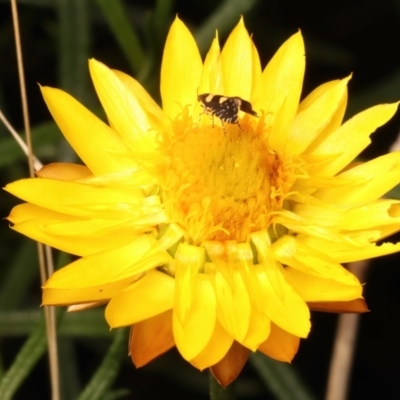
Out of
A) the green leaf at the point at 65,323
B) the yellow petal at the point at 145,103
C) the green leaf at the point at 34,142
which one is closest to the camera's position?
the yellow petal at the point at 145,103

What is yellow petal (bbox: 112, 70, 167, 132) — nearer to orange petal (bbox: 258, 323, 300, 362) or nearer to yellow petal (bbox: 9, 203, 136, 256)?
yellow petal (bbox: 9, 203, 136, 256)

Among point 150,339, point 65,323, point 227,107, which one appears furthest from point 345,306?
point 65,323

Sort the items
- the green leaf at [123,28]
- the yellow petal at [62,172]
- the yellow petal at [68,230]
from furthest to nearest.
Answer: the green leaf at [123,28]
the yellow petal at [62,172]
the yellow petal at [68,230]

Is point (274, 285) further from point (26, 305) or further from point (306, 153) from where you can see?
point (26, 305)

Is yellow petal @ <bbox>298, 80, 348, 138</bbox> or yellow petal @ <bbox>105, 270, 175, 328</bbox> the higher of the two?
yellow petal @ <bbox>298, 80, 348, 138</bbox>

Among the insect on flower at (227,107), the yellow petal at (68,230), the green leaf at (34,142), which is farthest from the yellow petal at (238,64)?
the green leaf at (34,142)

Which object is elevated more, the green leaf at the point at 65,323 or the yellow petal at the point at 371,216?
the yellow petal at the point at 371,216

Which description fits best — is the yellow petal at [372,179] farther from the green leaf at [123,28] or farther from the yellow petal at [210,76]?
the green leaf at [123,28]

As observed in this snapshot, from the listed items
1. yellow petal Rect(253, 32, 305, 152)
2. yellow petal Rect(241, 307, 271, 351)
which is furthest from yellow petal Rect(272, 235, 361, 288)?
yellow petal Rect(253, 32, 305, 152)
